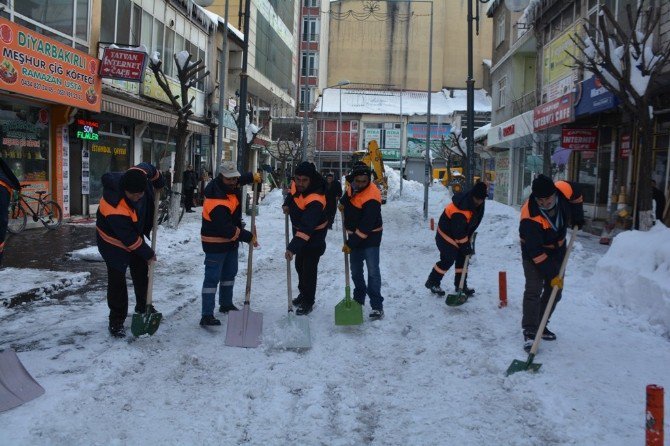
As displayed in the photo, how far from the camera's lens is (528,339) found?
16.6ft

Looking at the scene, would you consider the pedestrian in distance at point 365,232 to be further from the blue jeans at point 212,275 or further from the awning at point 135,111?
the awning at point 135,111

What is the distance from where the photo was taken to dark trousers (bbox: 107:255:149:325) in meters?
5.04

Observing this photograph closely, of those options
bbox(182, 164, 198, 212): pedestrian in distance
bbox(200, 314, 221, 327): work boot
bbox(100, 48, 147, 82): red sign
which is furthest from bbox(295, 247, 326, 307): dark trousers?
bbox(182, 164, 198, 212): pedestrian in distance

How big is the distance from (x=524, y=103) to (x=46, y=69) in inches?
664

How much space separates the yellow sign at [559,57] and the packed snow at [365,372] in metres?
10.6

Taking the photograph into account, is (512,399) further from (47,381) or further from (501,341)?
(47,381)

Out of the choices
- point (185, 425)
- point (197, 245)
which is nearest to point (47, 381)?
point (185, 425)

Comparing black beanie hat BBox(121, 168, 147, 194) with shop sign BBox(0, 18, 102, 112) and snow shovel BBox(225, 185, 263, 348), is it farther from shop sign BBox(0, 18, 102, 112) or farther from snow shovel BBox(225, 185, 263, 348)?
shop sign BBox(0, 18, 102, 112)

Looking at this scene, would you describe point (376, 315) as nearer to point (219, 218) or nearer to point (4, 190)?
point (219, 218)

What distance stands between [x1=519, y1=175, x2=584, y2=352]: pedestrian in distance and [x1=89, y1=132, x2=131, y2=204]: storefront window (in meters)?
12.9

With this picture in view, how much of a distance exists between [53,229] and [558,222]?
1128 cm

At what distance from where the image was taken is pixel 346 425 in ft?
11.9

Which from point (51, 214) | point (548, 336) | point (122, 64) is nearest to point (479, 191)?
point (548, 336)

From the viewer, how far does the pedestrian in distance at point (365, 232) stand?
609 cm
